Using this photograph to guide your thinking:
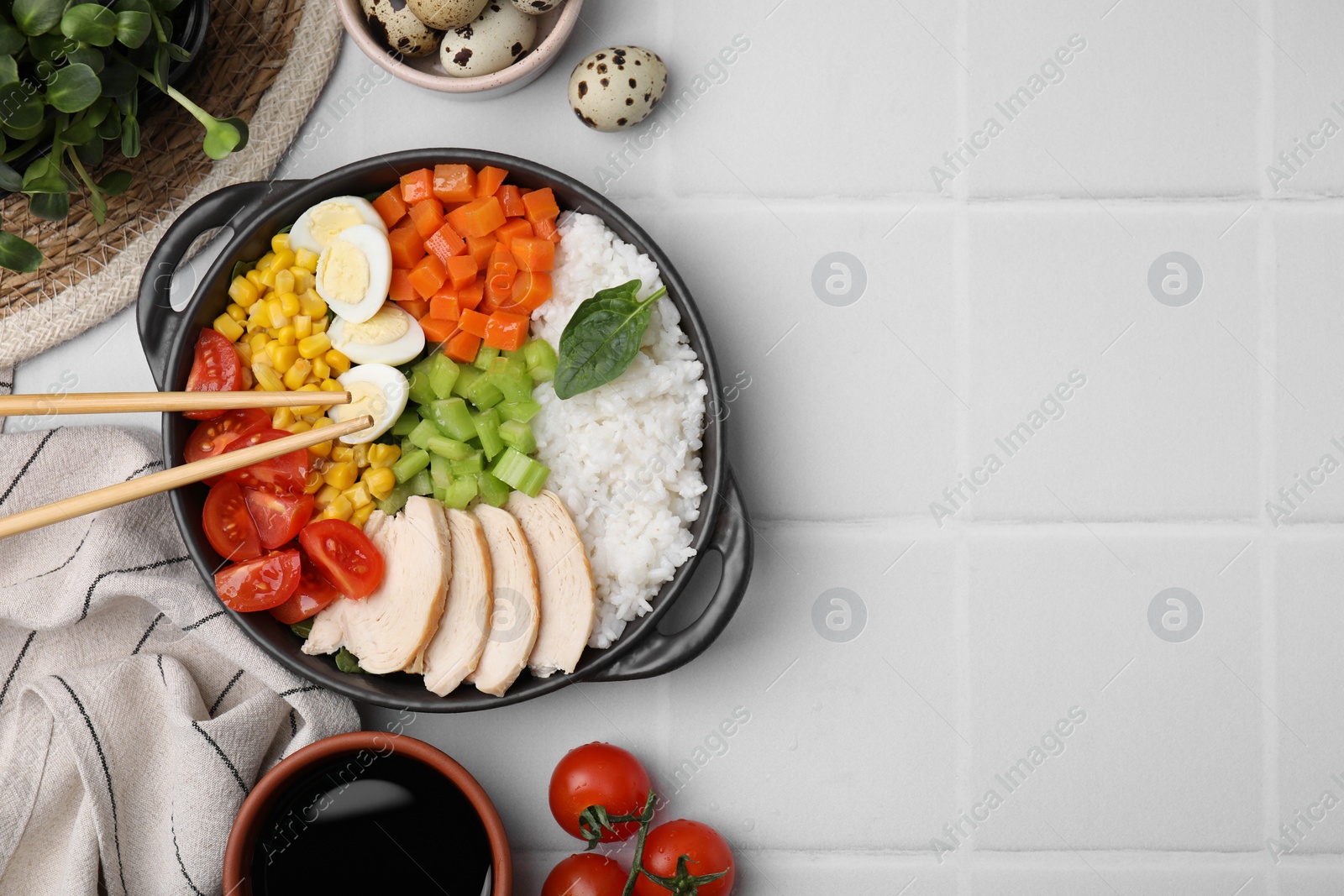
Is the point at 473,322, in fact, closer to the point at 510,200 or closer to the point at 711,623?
the point at 510,200

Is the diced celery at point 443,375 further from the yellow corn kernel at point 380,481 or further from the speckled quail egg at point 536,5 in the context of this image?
the speckled quail egg at point 536,5

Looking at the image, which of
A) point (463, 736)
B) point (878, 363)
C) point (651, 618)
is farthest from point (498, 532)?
point (878, 363)

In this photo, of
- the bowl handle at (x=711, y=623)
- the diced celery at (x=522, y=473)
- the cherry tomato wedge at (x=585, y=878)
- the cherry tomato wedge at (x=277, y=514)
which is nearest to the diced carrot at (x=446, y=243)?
the diced celery at (x=522, y=473)

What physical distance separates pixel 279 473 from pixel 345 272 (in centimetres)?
32

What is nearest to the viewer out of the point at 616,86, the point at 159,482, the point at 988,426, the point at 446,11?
the point at 159,482

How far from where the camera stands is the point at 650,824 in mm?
1600

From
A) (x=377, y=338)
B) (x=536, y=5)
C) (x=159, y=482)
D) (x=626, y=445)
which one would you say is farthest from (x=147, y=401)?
(x=536, y=5)

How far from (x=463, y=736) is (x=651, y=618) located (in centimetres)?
46

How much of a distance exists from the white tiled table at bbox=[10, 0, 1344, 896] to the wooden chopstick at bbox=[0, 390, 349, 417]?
36 centimetres

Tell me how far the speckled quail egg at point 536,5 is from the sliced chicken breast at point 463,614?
2.54 ft

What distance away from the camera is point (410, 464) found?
145 centimetres

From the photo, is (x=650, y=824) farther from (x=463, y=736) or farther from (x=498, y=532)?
(x=498, y=532)

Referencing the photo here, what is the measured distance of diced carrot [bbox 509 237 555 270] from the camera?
142 cm

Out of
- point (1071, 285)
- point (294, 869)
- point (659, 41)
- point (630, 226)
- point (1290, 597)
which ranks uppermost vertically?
point (659, 41)
